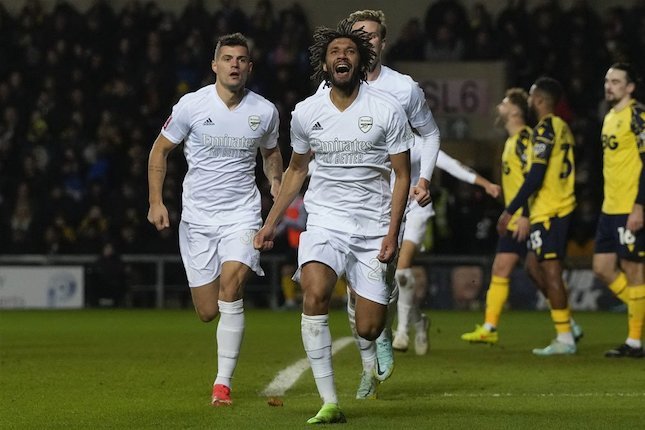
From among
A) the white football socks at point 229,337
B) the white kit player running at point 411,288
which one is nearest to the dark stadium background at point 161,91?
the white kit player running at point 411,288

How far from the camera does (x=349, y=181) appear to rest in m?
7.98

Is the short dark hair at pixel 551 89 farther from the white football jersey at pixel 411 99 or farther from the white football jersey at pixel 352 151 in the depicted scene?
the white football jersey at pixel 352 151

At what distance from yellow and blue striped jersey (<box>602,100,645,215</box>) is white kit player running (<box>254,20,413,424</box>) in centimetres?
401

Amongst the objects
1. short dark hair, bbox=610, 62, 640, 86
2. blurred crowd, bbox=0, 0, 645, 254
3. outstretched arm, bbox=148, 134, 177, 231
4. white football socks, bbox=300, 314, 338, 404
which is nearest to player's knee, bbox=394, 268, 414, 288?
short dark hair, bbox=610, 62, 640, 86

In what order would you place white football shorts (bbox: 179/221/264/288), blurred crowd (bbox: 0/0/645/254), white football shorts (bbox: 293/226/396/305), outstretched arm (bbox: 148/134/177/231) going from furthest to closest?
blurred crowd (bbox: 0/0/645/254), outstretched arm (bbox: 148/134/177/231), white football shorts (bbox: 179/221/264/288), white football shorts (bbox: 293/226/396/305)

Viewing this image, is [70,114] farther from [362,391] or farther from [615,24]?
[362,391]

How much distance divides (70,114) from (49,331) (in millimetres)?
8943

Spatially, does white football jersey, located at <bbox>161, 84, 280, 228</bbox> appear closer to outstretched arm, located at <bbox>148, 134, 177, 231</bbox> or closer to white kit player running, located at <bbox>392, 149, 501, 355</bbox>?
outstretched arm, located at <bbox>148, 134, 177, 231</bbox>

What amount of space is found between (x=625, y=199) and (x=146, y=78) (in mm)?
13649

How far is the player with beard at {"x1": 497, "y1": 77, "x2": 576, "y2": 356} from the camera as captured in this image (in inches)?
475

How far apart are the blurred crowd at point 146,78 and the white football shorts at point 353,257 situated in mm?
13617

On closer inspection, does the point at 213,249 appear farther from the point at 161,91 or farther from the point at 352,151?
the point at 161,91

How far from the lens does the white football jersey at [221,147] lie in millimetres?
8984

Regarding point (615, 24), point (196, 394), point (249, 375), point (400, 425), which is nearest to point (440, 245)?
point (615, 24)
